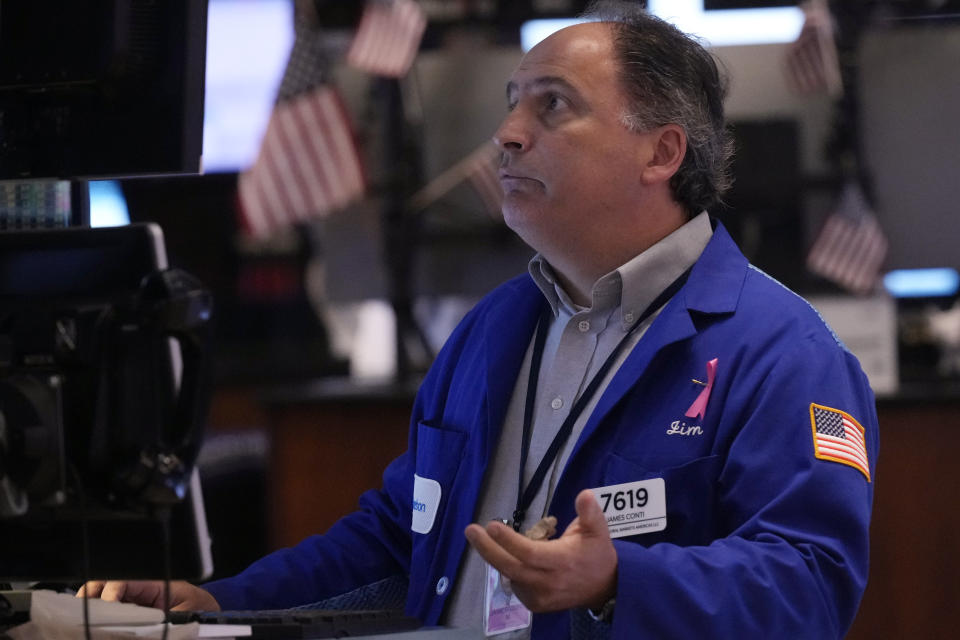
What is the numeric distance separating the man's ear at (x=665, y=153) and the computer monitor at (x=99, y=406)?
97 centimetres

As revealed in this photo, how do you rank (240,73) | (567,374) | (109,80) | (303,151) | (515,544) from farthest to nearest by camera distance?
(240,73) → (303,151) → (567,374) → (109,80) → (515,544)

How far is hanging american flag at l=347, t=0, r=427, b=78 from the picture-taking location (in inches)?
217

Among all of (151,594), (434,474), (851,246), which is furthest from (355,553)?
(851,246)

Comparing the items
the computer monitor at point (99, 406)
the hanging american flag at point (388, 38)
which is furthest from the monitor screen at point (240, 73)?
the computer monitor at point (99, 406)

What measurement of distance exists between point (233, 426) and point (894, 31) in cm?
406

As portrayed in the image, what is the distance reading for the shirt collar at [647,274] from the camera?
2031 mm

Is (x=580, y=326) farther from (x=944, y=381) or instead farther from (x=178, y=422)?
(x=944, y=381)

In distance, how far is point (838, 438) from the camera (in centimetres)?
176

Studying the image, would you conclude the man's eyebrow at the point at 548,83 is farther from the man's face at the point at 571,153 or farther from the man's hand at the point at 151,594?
the man's hand at the point at 151,594

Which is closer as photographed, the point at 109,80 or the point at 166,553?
the point at 166,553

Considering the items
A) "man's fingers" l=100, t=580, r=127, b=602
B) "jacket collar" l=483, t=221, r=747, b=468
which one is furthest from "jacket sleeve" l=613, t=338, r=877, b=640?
"man's fingers" l=100, t=580, r=127, b=602

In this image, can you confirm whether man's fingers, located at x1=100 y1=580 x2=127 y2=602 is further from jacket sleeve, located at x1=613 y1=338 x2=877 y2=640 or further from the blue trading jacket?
jacket sleeve, located at x1=613 y1=338 x2=877 y2=640

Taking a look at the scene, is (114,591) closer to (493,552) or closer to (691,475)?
(493,552)

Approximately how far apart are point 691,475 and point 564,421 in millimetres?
252
